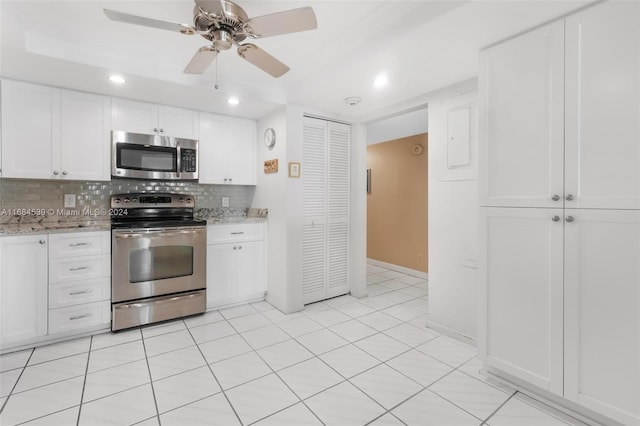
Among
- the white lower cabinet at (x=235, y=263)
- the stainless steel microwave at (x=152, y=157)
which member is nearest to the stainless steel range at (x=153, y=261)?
the white lower cabinet at (x=235, y=263)

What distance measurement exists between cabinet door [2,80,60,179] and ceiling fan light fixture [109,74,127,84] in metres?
0.63

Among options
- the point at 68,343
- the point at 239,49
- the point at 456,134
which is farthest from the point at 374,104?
the point at 68,343

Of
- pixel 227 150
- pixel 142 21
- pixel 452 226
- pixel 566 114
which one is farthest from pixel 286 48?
pixel 452 226

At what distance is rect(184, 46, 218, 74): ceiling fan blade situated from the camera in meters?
1.81

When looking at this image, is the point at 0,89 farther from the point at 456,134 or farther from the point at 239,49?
the point at 456,134

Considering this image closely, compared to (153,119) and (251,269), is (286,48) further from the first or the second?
(251,269)

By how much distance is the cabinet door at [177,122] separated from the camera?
10.6 ft

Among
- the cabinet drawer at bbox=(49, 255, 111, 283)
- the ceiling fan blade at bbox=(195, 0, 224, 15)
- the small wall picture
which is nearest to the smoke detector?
the small wall picture

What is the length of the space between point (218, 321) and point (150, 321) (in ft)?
2.07

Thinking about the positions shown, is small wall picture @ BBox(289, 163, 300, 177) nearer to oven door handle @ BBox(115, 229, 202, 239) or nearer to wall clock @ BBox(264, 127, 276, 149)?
wall clock @ BBox(264, 127, 276, 149)

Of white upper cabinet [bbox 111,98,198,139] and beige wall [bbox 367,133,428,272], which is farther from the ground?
white upper cabinet [bbox 111,98,198,139]

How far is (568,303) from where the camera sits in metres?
1.65

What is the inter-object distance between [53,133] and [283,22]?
8.48 feet

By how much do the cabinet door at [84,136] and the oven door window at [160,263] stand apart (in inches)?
34.6
